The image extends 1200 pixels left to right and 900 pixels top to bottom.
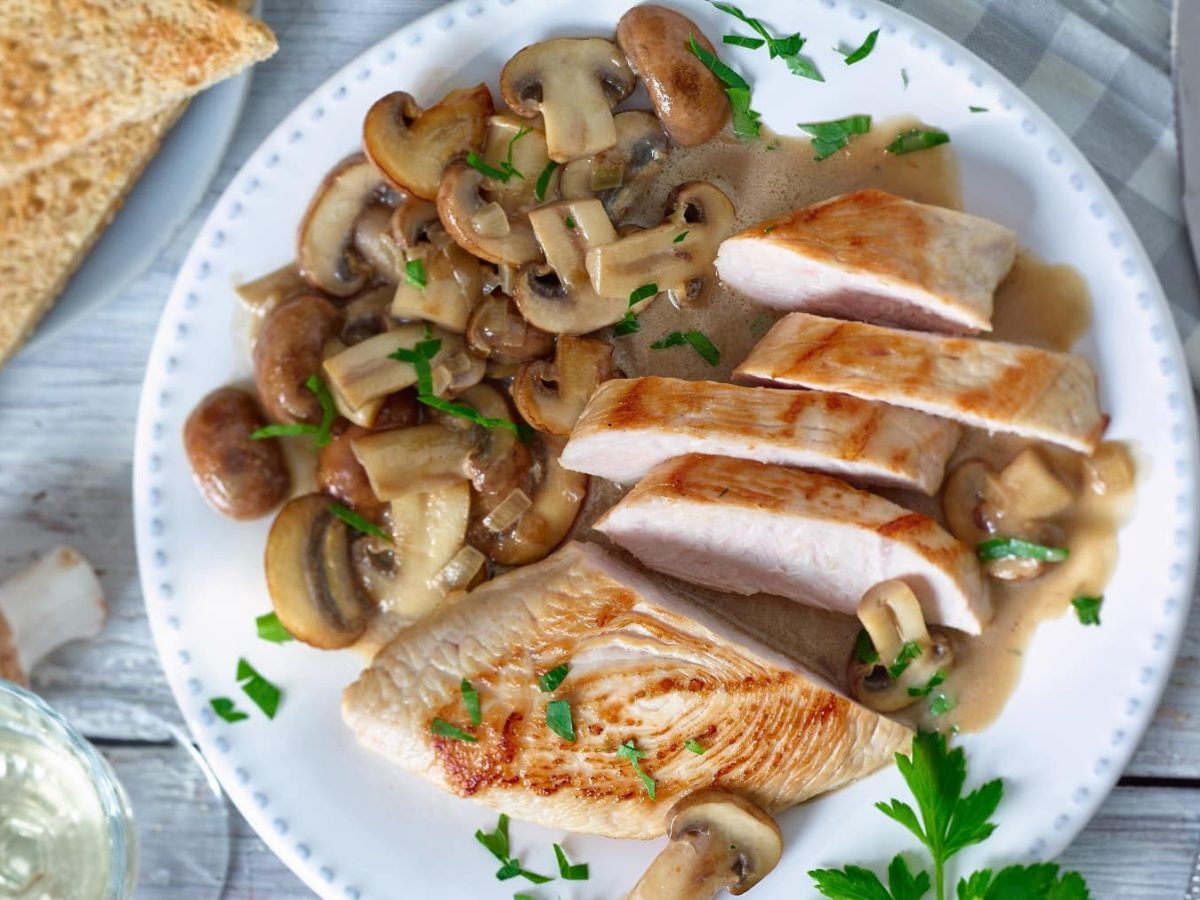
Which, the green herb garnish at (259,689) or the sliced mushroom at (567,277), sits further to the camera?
the green herb garnish at (259,689)

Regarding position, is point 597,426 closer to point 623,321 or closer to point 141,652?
point 623,321

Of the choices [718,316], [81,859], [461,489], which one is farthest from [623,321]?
[81,859]

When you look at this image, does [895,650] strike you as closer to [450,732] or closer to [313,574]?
[450,732]

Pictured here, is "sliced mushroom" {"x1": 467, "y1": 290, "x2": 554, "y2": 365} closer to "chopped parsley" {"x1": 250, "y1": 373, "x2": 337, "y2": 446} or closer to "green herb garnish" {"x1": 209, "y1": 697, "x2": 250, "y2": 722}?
"chopped parsley" {"x1": 250, "y1": 373, "x2": 337, "y2": 446}

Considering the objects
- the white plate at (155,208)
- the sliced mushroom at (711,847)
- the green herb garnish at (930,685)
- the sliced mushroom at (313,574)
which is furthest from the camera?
the white plate at (155,208)

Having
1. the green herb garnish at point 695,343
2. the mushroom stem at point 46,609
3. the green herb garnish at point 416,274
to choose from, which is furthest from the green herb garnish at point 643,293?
the mushroom stem at point 46,609

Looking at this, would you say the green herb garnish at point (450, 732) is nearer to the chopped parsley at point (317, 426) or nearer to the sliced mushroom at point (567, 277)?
the chopped parsley at point (317, 426)
